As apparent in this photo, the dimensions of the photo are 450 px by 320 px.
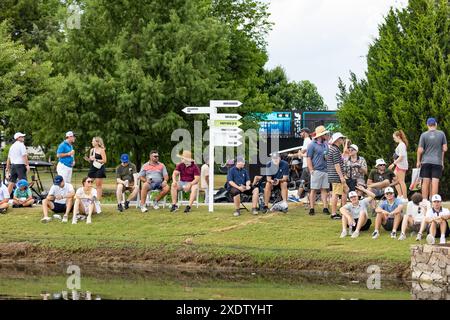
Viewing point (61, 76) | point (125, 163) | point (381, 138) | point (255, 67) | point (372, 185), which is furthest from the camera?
point (255, 67)

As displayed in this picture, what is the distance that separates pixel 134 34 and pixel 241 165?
12265mm

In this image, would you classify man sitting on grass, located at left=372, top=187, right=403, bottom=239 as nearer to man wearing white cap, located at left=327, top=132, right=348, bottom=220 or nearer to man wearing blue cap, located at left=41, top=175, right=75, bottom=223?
man wearing white cap, located at left=327, top=132, right=348, bottom=220

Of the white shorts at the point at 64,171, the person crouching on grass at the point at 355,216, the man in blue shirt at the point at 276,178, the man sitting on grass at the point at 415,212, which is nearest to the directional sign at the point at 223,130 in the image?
the man in blue shirt at the point at 276,178

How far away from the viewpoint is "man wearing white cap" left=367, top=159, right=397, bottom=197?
23.6 meters

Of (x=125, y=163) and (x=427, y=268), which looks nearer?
(x=427, y=268)

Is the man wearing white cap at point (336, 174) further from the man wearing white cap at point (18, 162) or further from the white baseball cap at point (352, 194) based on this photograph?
the man wearing white cap at point (18, 162)

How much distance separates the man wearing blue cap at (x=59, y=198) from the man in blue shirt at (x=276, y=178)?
4.26 metres

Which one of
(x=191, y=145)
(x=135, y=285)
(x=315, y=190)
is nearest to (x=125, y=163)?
(x=315, y=190)

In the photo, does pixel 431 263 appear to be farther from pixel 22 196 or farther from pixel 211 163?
pixel 22 196

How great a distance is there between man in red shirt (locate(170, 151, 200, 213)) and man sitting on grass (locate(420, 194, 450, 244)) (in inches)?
233

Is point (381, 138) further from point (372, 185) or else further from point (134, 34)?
point (134, 34)

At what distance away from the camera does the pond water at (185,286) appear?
17984mm

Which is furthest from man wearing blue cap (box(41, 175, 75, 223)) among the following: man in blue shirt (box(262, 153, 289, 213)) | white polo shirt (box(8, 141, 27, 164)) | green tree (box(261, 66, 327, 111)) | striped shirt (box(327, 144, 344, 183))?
green tree (box(261, 66, 327, 111))

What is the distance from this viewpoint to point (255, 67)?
51.4 m
